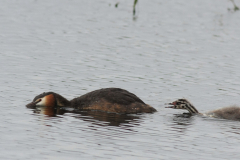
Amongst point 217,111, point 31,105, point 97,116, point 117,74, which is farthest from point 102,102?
point 117,74

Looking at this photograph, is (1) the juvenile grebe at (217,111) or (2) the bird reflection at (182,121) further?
(1) the juvenile grebe at (217,111)

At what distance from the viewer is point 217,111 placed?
54.4 feet

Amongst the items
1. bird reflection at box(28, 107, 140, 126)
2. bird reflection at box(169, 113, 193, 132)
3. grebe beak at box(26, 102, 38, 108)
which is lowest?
bird reflection at box(169, 113, 193, 132)

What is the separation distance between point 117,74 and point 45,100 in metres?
5.35

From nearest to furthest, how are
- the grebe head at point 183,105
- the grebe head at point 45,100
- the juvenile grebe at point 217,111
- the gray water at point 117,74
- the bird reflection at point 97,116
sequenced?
the gray water at point 117,74
the bird reflection at point 97,116
the juvenile grebe at point 217,111
the grebe head at point 45,100
the grebe head at point 183,105

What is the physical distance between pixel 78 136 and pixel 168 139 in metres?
2.13

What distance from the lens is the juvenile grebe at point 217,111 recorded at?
53.7 feet

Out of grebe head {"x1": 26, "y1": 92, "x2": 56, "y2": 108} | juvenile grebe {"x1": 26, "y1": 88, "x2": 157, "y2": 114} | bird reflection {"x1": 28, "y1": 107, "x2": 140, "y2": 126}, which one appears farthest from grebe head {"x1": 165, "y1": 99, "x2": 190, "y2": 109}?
grebe head {"x1": 26, "y1": 92, "x2": 56, "y2": 108}

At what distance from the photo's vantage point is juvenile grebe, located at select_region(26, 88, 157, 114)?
16.3 metres

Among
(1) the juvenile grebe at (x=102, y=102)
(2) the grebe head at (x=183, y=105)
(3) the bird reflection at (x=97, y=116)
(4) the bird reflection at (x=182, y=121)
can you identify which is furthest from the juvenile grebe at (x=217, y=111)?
(3) the bird reflection at (x=97, y=116)

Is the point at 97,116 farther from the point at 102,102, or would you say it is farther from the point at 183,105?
the point at 183,105

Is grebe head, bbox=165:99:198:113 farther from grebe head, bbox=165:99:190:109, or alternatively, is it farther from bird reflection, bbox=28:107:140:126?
bird reflection, bbox=28:107:140:126

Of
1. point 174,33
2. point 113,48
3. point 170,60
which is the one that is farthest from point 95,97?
point 174,33

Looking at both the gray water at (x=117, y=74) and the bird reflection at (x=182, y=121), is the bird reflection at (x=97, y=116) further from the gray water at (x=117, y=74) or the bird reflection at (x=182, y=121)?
the bird reflection at (x=182, y=121)
